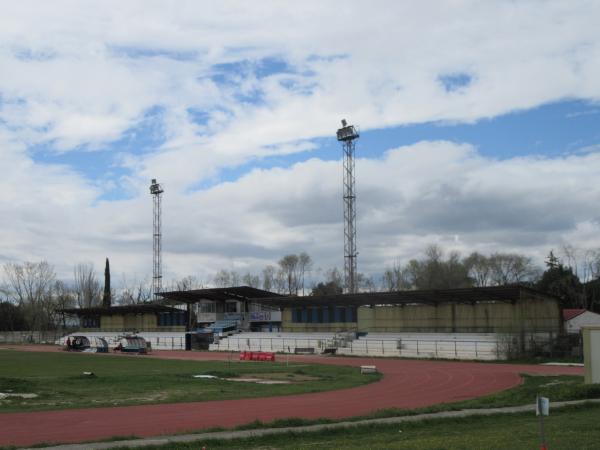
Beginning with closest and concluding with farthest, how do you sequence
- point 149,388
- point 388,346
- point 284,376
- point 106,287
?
point 149,388, point 284,376, point 388,346, point 106,287

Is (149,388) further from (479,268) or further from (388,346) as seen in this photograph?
(479,268)

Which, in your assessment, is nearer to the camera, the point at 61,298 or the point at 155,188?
the point at 155,188

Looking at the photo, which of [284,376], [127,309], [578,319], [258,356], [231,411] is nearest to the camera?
[231,411]

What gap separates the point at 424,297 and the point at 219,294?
36.3m

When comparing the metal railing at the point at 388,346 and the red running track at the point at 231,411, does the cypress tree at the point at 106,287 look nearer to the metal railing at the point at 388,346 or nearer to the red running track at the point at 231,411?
the metal railing at the point at 388,346

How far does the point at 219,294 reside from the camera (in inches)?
3750

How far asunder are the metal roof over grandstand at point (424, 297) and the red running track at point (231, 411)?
61.1ft

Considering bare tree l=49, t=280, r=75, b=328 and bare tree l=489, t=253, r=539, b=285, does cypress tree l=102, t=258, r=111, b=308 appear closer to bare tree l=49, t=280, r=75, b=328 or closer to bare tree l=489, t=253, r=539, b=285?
bare tree l=49, t=280, r=75, b=328

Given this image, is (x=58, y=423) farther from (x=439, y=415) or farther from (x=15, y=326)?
(x=15, y=326)

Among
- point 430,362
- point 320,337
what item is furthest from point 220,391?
point 320,337

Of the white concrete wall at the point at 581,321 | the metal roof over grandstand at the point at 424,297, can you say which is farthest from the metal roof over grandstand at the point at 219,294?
the white concrete wall at the point at 581,321

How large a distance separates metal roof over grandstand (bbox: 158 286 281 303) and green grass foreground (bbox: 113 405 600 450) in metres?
73.7

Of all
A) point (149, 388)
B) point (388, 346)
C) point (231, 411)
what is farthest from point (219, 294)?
point (231, 411)

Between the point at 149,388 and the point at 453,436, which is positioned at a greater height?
the point at 453,436
